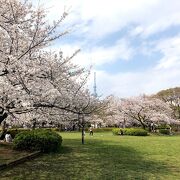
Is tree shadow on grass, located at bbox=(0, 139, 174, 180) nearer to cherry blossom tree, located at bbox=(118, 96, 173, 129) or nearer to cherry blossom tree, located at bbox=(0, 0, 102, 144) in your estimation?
cherry blossom tree, located at bbox=(0, 0, 102, 144)

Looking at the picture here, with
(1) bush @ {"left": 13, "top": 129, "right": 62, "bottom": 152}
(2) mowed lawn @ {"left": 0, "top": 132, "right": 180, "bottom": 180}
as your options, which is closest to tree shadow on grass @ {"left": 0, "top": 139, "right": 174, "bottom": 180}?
(2) mowed lawn @ {"left": 0, "top": 132, "right": 180, "bottom": 180}

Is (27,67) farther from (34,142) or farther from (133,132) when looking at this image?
(133,132)

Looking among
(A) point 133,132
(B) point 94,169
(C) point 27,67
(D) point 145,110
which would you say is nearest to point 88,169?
(B) point 94,169

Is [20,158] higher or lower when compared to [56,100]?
lower

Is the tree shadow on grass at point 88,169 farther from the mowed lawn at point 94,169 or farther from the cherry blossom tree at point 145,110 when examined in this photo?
the cherry blossom tree at point 145,110

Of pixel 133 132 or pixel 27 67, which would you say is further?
pixel 133 132

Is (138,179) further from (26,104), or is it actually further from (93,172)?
(26,104)

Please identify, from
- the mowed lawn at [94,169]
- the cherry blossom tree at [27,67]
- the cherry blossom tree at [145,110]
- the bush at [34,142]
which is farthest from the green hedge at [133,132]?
the cherry blossom tree at [27,67]

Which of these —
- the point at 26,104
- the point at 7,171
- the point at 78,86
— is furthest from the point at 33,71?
the point at 7,171

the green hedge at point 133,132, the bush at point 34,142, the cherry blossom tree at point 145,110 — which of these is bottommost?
the bush at point 34,142

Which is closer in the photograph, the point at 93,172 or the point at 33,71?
the point at 33,71

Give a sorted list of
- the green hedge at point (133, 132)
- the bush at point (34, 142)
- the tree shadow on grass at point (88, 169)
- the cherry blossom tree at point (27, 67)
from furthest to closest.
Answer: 1. the green hedge at point (133, 132)
2. the bush at point (34, 142)
3. the tree shadow on grass at point (88, 169)
4. the cherry blossom tree at point (27, 67)

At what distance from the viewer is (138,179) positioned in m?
12.6

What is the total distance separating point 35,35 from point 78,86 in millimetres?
3356
